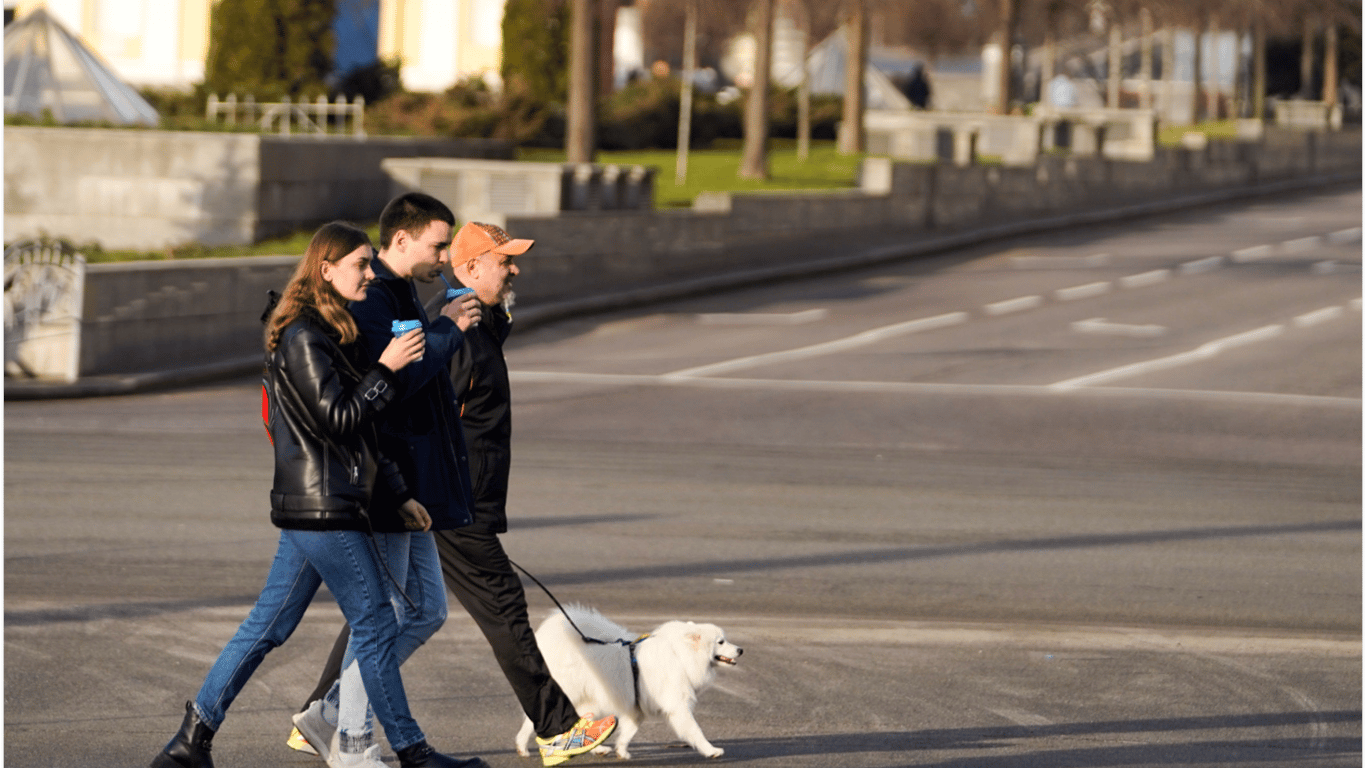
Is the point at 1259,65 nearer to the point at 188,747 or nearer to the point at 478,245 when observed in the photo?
the point at 478,245

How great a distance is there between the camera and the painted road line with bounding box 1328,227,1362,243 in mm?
32281

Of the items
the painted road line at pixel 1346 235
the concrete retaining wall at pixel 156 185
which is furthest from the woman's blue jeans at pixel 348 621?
the painted road line at pixel 1346 235

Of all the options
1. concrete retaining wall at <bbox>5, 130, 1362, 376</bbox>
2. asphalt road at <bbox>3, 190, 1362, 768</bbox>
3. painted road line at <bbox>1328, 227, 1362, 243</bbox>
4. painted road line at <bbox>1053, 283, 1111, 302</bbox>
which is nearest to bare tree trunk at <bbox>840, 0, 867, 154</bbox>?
concrete retaining wall at <bbox>5, 130, 1362, 376</bbox>

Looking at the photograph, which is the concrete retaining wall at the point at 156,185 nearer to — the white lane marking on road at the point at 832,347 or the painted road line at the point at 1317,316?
the white lane marking on road at the point at 832,347

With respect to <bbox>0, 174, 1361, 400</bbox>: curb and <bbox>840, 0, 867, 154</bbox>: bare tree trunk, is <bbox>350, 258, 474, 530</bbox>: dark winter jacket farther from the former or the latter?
<bbox>840, 0, 867, 154</bbox>: bare tree trunk

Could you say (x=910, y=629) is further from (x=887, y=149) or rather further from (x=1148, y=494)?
(x=887, y=149)

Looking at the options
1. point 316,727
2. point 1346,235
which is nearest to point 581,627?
point 316,727

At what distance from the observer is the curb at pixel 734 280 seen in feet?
52.6

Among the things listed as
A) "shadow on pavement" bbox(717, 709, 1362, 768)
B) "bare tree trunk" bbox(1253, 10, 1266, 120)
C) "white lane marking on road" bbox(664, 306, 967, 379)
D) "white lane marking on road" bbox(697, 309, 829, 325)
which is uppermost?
"bare tree trunk" bbox(1253, 10, 1266, 120)

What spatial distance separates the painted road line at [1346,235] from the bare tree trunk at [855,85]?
1114 cm

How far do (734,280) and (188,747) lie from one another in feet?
65.7

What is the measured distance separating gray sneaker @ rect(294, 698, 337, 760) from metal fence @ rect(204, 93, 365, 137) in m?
26.4

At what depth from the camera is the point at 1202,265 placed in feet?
92.4

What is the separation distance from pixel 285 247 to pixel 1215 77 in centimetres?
6319
